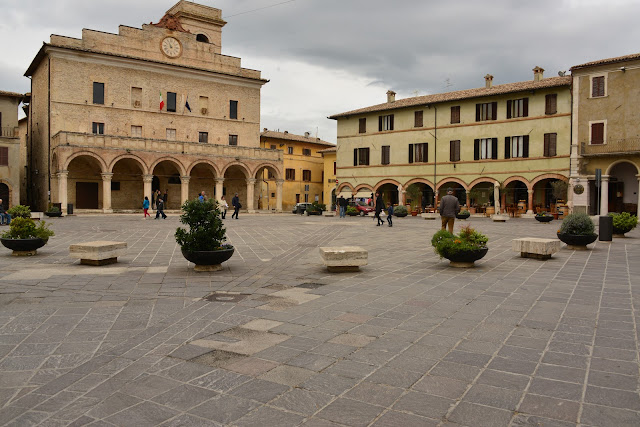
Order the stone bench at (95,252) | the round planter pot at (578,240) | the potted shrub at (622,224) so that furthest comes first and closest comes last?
1. the potted shrub at (622,224)
2. the round planter pot at (578,240)
3. the stone bench at (95,252)

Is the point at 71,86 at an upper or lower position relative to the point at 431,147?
upper

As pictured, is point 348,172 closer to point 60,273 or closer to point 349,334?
point 60,273

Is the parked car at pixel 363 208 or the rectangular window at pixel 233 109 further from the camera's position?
the rectangular window at pixel 233 109

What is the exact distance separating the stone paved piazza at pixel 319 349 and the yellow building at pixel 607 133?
25683mm

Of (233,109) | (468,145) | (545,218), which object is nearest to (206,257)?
(545,218)

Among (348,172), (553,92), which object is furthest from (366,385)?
(348,172)

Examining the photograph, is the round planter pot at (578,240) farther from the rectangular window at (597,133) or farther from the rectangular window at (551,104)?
the rectangular window at (551,104)

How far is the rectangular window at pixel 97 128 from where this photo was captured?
36.1 metres

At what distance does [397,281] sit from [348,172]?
119 ft

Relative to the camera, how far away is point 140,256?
11.2m

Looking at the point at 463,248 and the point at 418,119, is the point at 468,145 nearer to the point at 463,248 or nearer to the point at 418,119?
the point at 418,119

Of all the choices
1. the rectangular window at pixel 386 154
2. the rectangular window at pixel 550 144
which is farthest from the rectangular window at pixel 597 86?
the rectangular window at pixel 386 154

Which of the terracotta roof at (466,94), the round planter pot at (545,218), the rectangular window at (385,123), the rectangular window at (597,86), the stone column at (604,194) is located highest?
the terracotta roof at (466,94)

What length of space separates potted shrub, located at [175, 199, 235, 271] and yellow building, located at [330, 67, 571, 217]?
3019cm
